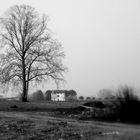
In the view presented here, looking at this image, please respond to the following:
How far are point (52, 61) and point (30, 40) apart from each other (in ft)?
15.5

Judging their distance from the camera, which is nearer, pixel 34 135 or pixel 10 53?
pixel 34 135

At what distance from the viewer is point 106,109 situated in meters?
15.5

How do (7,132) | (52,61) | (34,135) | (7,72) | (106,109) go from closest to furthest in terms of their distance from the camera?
1. (34,135)
2. (7,132)
3. (106,109)
4. (7,72)
5. (52,61)

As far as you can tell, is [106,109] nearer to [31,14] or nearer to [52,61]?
[52,61]

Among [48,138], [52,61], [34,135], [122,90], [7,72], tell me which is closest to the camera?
[48,138]

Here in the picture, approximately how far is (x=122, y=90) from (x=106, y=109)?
2.06 metres

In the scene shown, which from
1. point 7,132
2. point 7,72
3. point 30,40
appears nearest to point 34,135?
point 7,132

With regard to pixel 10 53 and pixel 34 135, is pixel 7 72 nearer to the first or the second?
pixel 10 53

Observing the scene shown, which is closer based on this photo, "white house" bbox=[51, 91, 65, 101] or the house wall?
"white house" bbox=[51, 91, 65, 101]

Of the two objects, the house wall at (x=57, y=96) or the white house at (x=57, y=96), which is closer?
the white house at (x=57, y=96)

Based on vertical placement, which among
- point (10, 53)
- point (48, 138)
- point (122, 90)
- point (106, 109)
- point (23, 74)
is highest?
point (10, 53)

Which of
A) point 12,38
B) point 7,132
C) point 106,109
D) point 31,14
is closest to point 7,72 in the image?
point 12,38

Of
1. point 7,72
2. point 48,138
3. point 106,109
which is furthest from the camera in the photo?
point 7,72

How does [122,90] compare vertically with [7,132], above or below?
above
